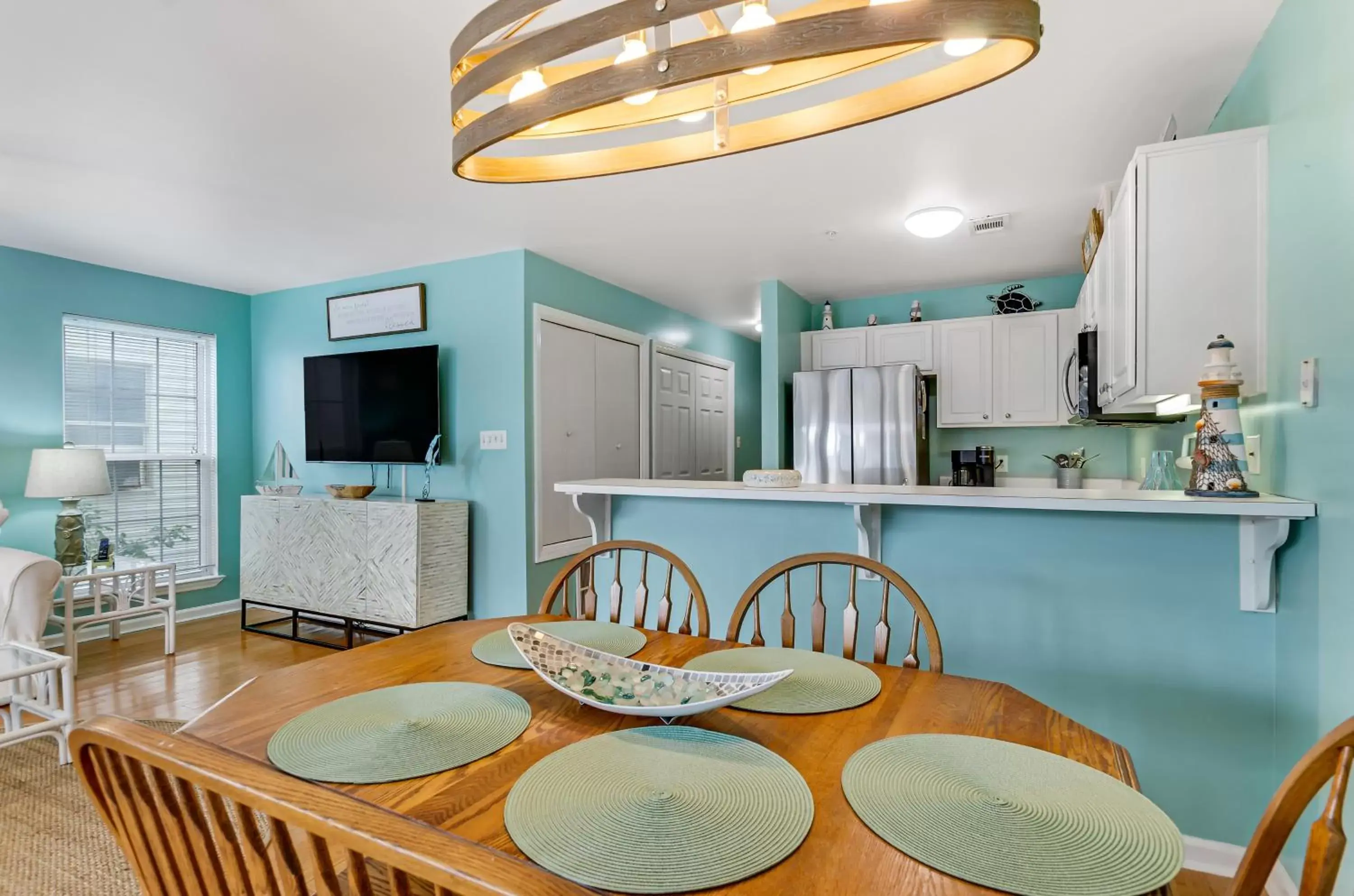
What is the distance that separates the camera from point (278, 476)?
439 centimetres

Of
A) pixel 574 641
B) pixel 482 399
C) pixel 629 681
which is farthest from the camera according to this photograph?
pixel 482 399

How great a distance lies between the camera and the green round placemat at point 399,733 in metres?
0.92

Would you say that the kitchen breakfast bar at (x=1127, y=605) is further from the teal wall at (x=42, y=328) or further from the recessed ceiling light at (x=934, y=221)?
the teal wall at (x=42, y=328)

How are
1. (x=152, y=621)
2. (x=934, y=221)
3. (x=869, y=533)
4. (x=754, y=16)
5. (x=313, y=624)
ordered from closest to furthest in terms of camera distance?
(x=754, y=16) → (x=869, y=533) → (x=934, y=221) → (x=152, y=621) → (x=313, y=624)

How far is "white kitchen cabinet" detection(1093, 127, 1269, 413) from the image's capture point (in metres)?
1.80

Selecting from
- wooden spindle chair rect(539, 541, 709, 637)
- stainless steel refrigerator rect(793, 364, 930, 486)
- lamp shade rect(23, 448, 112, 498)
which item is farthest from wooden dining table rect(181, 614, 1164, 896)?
lamp shade rect(23, 448, 112, 498)

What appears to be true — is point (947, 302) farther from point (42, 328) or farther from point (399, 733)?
point (42, 328)

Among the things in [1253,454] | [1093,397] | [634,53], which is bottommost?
[1253,454]

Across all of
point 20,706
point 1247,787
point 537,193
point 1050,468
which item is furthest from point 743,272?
point 20,706

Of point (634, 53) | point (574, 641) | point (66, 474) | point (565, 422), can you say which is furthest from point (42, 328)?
point (634, 53)

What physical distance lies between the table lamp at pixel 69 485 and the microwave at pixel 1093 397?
5.01m

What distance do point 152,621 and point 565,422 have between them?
296 cm

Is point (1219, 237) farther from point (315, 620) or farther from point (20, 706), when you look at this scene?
point (315, 620)

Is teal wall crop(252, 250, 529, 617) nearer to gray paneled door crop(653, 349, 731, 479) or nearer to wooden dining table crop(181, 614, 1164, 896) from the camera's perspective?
gray paneled door crop(653, 349, 731, 479)
